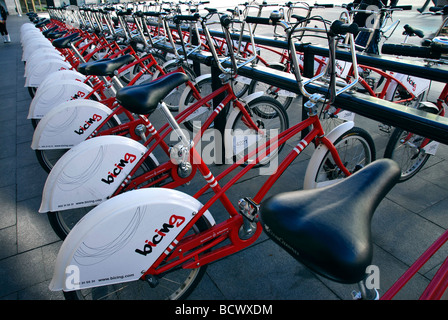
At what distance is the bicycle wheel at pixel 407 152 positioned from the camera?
2.87m

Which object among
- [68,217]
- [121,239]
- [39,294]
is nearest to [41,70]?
[68,217]

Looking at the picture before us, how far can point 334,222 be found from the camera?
3.10ft

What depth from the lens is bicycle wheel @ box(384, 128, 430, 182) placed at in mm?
2867

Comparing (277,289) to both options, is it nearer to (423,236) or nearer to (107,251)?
(107,251)

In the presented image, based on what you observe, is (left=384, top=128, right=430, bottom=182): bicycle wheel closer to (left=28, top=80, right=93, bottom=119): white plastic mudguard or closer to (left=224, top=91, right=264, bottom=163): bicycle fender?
(left=224, top=91, right=264, bottom=163): bicycle fender

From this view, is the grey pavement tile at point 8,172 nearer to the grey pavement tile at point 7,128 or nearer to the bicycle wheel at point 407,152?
the grey pavement tile at point 7,128

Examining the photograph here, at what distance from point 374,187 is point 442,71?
5.62 ft

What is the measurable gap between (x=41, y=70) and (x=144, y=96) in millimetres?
3551

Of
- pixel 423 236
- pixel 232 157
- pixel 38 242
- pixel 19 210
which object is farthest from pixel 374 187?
pixel 19 210

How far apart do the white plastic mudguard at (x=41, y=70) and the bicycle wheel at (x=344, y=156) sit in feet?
14.0

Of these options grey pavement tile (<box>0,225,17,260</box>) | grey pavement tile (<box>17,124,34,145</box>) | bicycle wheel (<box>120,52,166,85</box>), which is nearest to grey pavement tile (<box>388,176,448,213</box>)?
grey pavement tile (<box>0,225,17,260</box>)

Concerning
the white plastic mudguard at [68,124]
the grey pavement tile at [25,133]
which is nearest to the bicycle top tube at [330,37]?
the white plastic mudguard at [68,124]

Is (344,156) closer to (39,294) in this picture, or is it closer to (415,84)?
(415,84)

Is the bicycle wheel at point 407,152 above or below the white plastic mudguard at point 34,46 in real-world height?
below
